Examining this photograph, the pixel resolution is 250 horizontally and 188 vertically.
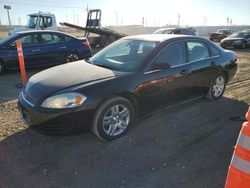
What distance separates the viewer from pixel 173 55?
463cm

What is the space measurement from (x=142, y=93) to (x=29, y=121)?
1.76 m

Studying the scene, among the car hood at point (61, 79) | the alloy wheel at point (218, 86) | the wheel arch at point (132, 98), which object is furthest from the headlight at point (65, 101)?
the alloy wheel at point (218, 86)

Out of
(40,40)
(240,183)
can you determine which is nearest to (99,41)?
(40,40)

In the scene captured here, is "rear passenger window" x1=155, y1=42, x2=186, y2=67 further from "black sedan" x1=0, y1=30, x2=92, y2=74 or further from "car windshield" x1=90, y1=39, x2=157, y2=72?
"black sedan" x1=0, y1=30, x2=92, y2=74

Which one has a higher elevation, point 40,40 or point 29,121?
point 40,40

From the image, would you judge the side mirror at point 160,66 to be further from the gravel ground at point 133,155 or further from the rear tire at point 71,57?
the rear tire at point 71,57

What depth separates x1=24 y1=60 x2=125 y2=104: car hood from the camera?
367 cm

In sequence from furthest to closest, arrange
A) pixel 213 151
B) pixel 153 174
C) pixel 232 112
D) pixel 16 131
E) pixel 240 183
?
pixel 232 112
pixel 16 131
pixel 213 151
pixel 153 174
pixel 240 183

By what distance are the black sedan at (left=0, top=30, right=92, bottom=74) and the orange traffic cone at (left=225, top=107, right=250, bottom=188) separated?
25.7 feet

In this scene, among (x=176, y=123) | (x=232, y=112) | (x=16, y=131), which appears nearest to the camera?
(x=16, y=131)

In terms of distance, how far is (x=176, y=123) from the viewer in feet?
14.9

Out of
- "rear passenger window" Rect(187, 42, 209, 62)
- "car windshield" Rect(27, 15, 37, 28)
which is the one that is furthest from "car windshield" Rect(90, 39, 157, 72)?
"car windshield" Rect(27, 15, 37, 28)

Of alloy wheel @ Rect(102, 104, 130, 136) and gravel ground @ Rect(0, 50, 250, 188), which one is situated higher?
alloy wheel @ Rect(102, 104, 130, 136)

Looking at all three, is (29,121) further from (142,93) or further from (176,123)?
(176,123)
